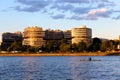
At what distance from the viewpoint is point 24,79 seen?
224 ft

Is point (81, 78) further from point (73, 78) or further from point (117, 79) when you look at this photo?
point (117, 79)

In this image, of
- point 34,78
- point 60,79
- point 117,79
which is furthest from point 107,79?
point 34,78

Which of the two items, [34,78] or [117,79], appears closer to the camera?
[117,79]

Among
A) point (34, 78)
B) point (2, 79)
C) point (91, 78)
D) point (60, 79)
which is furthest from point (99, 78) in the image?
point (2, 79)

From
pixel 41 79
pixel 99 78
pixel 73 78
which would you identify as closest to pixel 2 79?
pixel 41 79

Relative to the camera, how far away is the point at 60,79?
6762cm

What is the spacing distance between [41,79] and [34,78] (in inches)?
92.9

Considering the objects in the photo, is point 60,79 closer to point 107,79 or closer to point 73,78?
point 73,78

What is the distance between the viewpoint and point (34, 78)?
70.1m

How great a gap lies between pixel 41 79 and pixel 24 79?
9.12ft

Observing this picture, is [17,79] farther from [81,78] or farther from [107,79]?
[107,79]

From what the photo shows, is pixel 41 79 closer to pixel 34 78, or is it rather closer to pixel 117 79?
pixel 34 78

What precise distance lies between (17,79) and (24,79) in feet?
3.84

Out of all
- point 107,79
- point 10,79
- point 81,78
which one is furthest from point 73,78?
point 10,79
